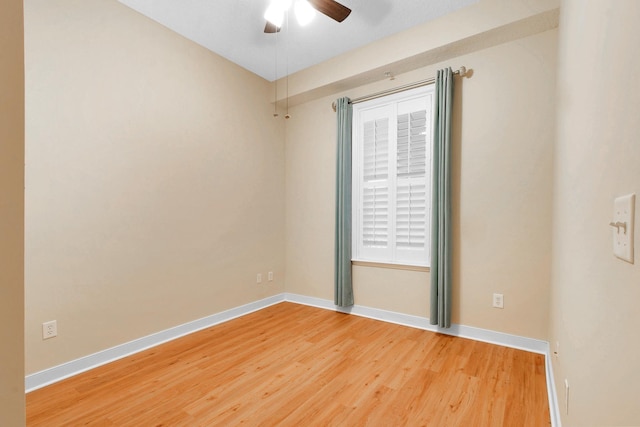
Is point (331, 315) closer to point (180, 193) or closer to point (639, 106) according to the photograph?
point (180, 193)

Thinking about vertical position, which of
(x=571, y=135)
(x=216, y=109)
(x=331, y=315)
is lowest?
(x=331, y=315)

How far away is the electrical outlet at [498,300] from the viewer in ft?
8.63

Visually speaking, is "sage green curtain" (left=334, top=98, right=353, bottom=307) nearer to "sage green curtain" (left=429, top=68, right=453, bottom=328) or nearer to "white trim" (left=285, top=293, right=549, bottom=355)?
"white trim" (left=285, top=293, right=549, bottom=355)

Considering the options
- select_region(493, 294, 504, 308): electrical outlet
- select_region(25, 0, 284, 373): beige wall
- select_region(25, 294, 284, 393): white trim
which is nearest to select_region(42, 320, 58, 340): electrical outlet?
select_region(25, 0, 284, 373): beige wall

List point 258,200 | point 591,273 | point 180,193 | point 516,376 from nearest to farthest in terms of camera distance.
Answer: point 591,273
point 516,376
point 180,193
point 258,200

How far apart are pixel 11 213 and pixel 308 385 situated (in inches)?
78.1

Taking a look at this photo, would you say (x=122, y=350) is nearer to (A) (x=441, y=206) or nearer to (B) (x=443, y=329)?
(B) (x=443, y=329)

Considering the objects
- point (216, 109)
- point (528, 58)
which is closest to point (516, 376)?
point (528, 58)

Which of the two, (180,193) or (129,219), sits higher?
(180,193)

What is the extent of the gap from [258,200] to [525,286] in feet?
9.56

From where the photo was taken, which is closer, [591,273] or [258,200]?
[591,273]

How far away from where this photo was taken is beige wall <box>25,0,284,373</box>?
2088mm

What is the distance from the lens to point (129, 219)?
254 cm

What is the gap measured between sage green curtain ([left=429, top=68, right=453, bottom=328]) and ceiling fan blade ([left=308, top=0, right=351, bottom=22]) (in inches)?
44.2
